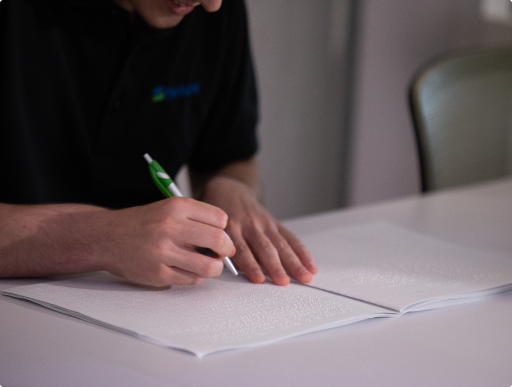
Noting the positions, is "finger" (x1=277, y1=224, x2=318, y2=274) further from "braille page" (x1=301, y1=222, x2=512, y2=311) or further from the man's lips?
the man's lips

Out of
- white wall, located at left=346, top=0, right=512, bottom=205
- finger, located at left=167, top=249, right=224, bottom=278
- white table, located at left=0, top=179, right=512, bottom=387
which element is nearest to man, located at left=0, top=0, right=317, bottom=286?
finger, located at left=167, top=249, right=224, bottom=278

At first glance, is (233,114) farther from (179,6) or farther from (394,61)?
(394,61)

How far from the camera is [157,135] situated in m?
1.19

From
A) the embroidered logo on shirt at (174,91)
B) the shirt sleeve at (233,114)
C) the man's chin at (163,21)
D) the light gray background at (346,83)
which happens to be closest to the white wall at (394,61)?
the light gray background at (346,83)

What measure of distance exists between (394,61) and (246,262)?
2068 mm

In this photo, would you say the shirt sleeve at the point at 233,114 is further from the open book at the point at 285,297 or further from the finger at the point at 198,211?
the finger at the point at 198,211

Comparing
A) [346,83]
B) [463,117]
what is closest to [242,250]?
[463,117]

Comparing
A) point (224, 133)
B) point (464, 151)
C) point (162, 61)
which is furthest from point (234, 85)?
point (464, 151)

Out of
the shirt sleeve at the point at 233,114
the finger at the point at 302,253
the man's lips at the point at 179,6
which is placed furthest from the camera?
the shirt sleeve at the point at 233,114

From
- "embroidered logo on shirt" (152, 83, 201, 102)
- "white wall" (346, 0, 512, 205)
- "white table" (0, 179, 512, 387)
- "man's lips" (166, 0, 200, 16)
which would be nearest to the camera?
"white table" (0, 179, 512, 387)

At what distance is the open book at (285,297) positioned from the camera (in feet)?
1.89

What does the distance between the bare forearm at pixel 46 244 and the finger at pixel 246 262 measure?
18cm

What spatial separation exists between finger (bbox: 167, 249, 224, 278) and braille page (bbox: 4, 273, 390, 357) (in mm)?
28

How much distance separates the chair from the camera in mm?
1497
